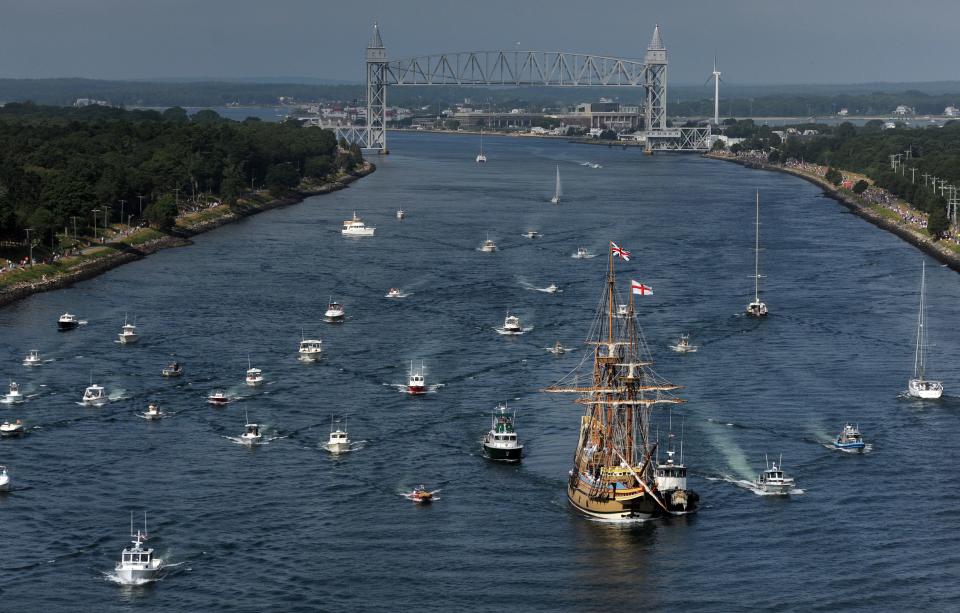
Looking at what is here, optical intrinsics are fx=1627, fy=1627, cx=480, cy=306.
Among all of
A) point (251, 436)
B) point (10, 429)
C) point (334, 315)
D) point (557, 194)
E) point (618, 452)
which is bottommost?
point (10, 429)

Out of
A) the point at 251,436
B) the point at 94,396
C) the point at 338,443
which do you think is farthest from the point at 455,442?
the point at 94,396

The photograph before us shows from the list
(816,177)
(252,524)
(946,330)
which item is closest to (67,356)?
(252,524)

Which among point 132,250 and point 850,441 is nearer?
point 850,441

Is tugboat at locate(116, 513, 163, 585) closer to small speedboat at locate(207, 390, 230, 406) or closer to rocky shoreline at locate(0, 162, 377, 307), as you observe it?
small speedboat at locate(207, 390, 230, 406)

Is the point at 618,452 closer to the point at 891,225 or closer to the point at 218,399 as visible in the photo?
the point at 218,399

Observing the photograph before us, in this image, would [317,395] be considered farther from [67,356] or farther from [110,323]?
[110,323]

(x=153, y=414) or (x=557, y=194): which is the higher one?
(x=557, y=194)
